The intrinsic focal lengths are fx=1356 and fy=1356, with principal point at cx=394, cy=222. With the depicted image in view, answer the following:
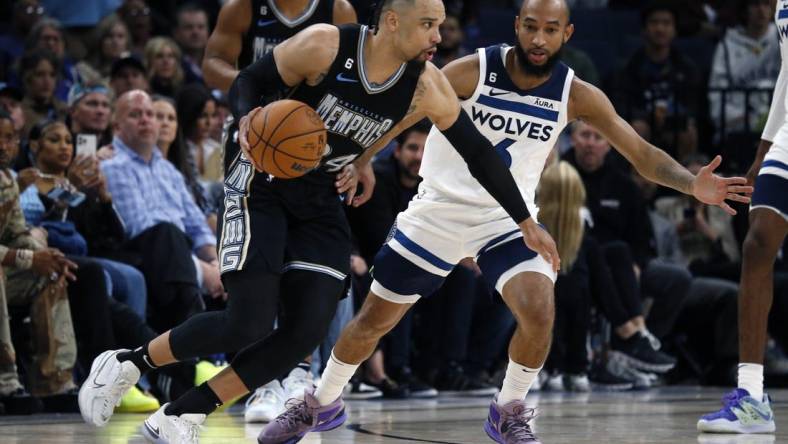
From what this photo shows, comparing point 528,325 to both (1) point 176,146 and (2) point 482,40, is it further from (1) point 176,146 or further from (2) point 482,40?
(2) point 482,40

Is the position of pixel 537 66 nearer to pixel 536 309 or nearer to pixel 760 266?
pixel 536 309

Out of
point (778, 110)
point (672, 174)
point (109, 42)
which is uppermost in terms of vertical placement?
point (109, 42)

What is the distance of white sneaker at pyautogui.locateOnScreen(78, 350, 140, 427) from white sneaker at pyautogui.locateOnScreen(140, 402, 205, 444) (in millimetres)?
307

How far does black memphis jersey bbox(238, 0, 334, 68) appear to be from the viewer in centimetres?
682

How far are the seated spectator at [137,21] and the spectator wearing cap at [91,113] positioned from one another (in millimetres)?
2851

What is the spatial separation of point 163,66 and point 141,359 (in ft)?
17.8

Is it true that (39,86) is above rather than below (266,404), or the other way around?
above

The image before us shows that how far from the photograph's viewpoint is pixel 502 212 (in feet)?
18.9

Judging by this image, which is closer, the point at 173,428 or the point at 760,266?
the point at 173,428

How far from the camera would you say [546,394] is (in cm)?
948

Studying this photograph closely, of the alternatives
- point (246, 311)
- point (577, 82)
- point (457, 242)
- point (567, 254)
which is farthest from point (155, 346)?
point (567, 254)

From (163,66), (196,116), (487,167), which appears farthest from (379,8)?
(163,66)

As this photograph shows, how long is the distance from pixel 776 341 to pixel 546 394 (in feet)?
8.08

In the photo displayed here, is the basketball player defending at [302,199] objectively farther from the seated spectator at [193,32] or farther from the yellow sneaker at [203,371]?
the seated spectator at [193,32]
